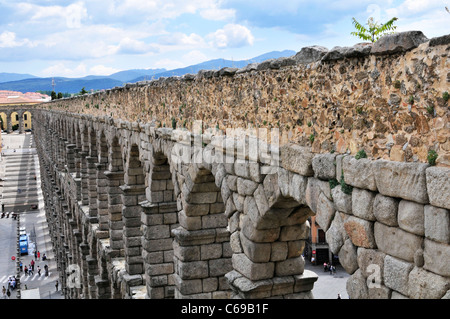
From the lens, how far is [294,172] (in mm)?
5648

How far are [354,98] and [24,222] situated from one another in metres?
46.9

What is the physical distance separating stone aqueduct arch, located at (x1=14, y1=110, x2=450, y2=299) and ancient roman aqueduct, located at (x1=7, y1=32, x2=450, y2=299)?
2cm

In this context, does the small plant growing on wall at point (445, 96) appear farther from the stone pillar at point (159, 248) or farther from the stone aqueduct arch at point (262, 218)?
the stone pillar at point (159, 248)

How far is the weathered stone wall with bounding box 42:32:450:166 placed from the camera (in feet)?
13.0

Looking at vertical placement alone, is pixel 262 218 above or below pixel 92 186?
above

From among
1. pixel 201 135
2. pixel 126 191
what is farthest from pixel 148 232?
pixel 201 135

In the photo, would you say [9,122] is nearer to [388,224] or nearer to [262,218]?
[262,218]

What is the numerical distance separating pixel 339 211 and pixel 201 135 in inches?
154

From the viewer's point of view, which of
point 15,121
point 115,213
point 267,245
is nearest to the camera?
point 267,245

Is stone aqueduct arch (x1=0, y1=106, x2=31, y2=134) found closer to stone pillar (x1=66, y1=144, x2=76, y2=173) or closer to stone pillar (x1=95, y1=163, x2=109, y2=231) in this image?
stone pillar (x1=66, y1=144, x2=76, y2=173)

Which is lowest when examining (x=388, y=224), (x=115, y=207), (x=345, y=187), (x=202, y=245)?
(x=115, y=207)

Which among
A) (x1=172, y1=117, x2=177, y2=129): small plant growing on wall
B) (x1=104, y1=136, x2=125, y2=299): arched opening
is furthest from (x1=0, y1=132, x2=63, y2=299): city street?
(x1=172, y1=117, x2=177, y2=129): small plant growing on wall

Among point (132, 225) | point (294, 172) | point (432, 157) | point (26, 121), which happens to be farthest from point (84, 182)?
point (26, 121)

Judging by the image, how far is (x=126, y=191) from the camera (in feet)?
45.7
